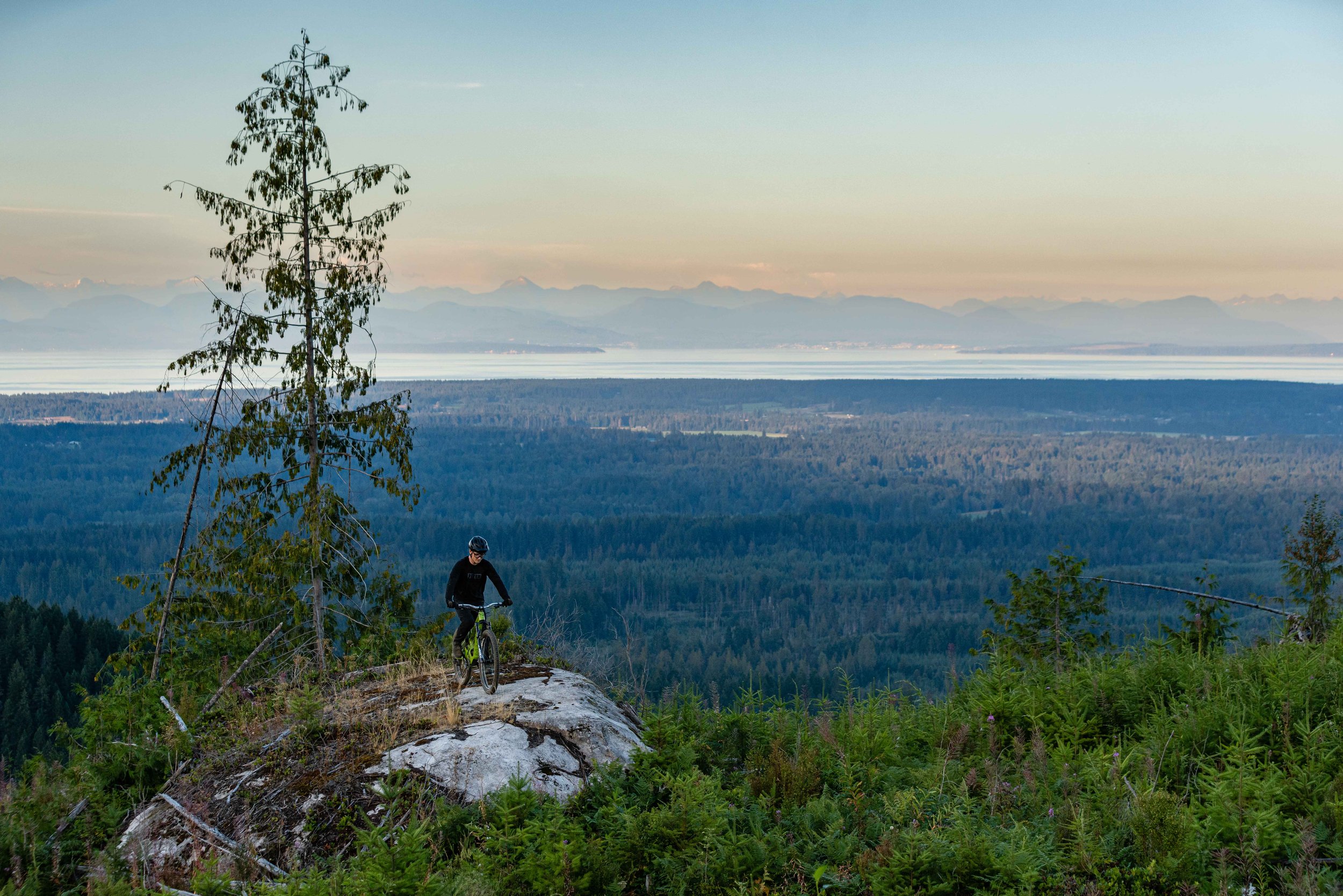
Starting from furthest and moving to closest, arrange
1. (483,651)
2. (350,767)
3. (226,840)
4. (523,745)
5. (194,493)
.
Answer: (194,493) → (483,651) → (523,745) → (350,767) → (226,840)

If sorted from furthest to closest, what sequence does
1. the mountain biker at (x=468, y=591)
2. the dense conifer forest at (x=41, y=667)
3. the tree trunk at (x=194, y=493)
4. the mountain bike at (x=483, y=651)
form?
the dense conifer forest at (x=41, y=667), the tree trunk at (x=194, y=493), the mountain biker at (x=468, y=591), the mountain bike at (x=483, y=651)

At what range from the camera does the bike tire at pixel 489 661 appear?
10578 mm

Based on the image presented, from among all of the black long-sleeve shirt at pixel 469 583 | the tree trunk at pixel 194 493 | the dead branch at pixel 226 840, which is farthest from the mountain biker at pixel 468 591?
the tree trunk at pixel 194 493

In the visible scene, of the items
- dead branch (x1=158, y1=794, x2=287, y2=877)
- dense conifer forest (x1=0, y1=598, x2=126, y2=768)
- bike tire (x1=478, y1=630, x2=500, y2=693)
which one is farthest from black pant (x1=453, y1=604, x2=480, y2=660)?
dense conifer forest (x1=0, y1=598, x2=126, y2=768)

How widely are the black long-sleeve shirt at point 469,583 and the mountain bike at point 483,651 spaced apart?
121 mm

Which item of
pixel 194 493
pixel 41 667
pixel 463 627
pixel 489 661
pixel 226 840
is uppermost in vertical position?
pixel 194 493

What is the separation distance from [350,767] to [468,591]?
8.49ft

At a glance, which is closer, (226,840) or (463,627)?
(226,840)

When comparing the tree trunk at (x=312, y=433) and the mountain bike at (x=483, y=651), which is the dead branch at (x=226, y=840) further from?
the tree trunk at (x=312, y=433)

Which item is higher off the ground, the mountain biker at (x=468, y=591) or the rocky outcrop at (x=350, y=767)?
the mountain biker at (x=468, y=591)

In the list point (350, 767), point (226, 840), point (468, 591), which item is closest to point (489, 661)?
point (468, 591)

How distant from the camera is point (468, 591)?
1098cm

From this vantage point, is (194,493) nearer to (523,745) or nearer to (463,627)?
(463,627)

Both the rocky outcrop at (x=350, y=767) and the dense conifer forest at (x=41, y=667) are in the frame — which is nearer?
the rocky outcrop at (x=350, y=767)
